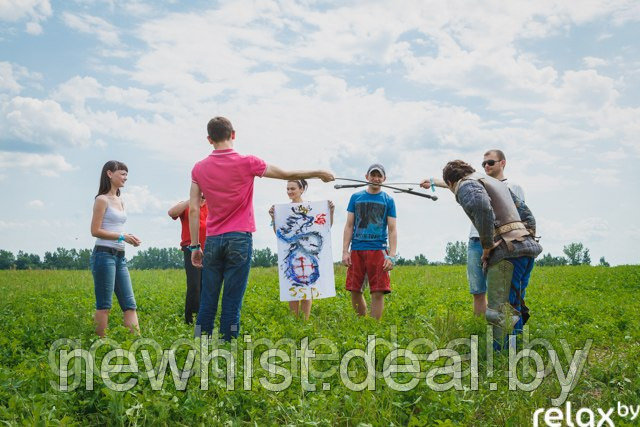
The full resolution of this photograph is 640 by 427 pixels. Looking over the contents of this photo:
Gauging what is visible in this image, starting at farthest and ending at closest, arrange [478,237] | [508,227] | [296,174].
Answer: [478,237], [508,227], [296,174]

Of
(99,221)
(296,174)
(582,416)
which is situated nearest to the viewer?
(582,416)

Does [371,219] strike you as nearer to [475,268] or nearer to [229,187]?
[475,268]

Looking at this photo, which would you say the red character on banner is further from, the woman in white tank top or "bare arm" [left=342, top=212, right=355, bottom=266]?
the woman in white tank top

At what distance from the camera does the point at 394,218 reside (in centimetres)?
894

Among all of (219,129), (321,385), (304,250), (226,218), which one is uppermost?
(219,129)

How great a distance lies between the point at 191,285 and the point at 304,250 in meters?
1.92

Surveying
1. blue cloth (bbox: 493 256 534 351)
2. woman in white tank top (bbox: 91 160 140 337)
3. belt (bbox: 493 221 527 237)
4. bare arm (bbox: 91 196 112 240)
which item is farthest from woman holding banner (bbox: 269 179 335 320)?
blue cloth (bbox: 493 256 534 351)

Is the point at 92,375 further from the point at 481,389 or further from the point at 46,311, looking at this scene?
the point at 46,311

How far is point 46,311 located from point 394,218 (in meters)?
7.42

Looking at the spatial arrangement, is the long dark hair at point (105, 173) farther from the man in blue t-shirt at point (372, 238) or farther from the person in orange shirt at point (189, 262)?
the man in blue t-shirt at point (372, 238)

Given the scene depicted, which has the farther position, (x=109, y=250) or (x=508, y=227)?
(x=109, y=250)

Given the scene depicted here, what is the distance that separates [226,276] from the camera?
6.60 m

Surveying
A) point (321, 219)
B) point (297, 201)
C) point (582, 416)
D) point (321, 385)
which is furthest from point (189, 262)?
point (582, 416)

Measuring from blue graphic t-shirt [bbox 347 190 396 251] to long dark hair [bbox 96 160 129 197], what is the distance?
3449 millimetres
